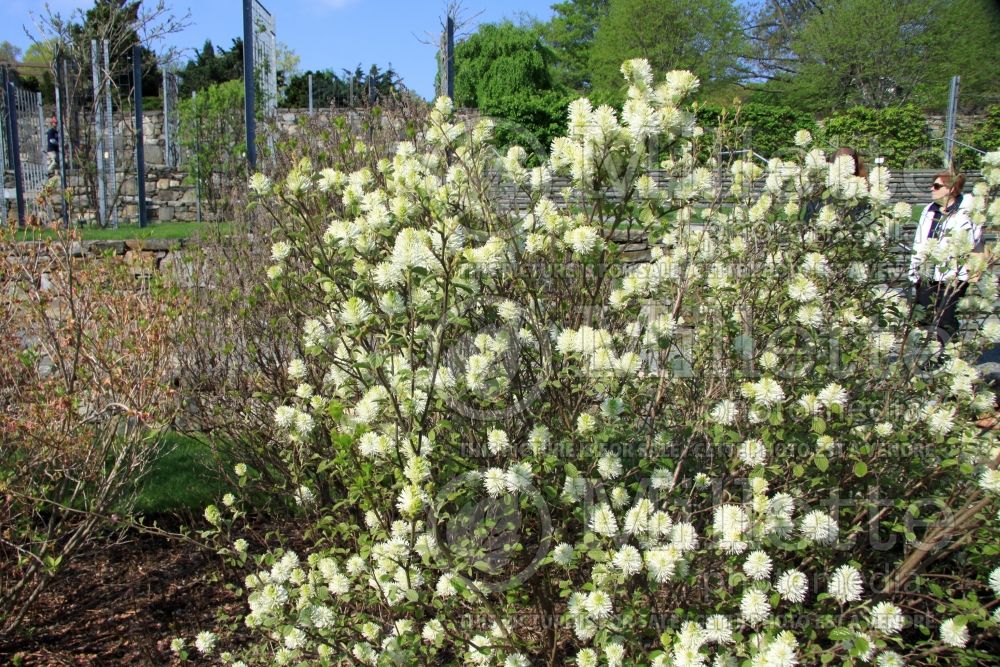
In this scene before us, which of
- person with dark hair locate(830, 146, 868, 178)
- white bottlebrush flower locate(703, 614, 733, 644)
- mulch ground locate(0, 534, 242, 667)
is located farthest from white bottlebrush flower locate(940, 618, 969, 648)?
mulch ground locate(0, 534, 242, 667)

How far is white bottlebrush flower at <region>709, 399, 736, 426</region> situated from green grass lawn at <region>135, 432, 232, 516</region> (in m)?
2.12

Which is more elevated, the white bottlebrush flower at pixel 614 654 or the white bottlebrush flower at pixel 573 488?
the white bottlebrush flower at pixel 573 488

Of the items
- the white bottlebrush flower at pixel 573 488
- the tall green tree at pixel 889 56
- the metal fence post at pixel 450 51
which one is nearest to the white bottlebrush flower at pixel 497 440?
the white bottlebrush flower at pixel 573 488

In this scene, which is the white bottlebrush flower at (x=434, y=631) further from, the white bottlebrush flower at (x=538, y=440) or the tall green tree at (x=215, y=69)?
the tall green tree at (x=215, y=69)

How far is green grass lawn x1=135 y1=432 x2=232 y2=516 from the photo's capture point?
11.0 feet

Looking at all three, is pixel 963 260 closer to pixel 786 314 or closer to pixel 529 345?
pixel 786 314

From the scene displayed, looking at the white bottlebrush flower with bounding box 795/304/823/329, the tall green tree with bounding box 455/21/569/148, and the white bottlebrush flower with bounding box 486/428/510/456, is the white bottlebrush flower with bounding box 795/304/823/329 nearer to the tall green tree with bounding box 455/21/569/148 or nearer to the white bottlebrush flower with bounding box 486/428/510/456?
the white bottlebrush flower with bounding box 486/428/510/456

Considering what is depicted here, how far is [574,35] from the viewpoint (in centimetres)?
3466

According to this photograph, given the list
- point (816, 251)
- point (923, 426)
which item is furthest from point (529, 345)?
point (923, 426)

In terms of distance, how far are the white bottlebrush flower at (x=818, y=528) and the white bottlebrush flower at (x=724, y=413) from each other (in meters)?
Result: 0.28

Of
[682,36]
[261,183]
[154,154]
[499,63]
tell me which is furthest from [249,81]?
[682,36]

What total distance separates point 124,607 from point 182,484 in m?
0.77

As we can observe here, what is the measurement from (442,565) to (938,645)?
3.98 ft

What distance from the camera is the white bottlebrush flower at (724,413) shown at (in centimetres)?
186
